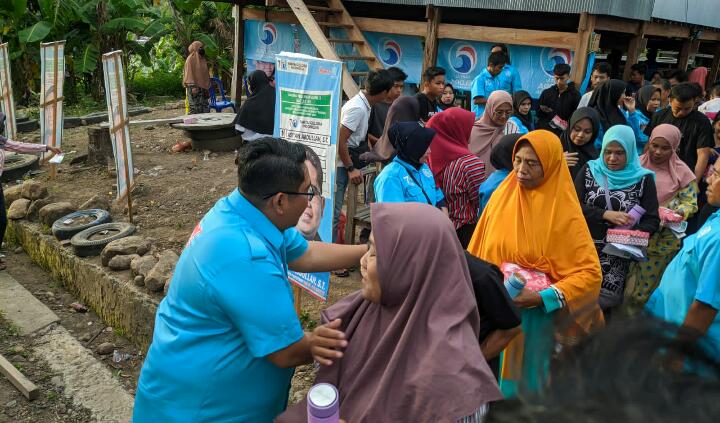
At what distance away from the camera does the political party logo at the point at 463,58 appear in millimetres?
9188

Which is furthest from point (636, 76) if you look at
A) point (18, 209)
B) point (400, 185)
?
point (18, 209)

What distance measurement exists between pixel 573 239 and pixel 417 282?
1.43 meters

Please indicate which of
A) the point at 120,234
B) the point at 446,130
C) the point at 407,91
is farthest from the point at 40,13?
the point at 446,130

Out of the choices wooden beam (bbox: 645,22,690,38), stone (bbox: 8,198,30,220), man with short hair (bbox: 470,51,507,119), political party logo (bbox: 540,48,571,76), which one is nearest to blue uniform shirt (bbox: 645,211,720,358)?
man with short hair (bbox: 470,51,507,119)

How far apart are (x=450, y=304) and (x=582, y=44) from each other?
23.3 ft

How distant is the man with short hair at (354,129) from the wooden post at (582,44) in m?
3.42

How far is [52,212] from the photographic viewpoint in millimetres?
6559

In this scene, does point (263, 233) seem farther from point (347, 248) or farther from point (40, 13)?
point (40, 13)

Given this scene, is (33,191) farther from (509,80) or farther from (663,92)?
(663,92)

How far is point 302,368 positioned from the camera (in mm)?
4070

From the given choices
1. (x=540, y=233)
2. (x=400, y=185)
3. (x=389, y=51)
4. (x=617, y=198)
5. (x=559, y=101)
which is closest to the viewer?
(x=540, y=233)

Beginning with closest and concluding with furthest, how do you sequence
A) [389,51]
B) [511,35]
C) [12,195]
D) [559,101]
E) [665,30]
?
1. [559,101]
2. [12,195]
3. [511,35]
4. [665,30]
5. [389,51]

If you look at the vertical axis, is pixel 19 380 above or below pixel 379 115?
below

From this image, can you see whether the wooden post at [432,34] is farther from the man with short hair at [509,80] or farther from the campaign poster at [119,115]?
the campaign poster at [119,115]
